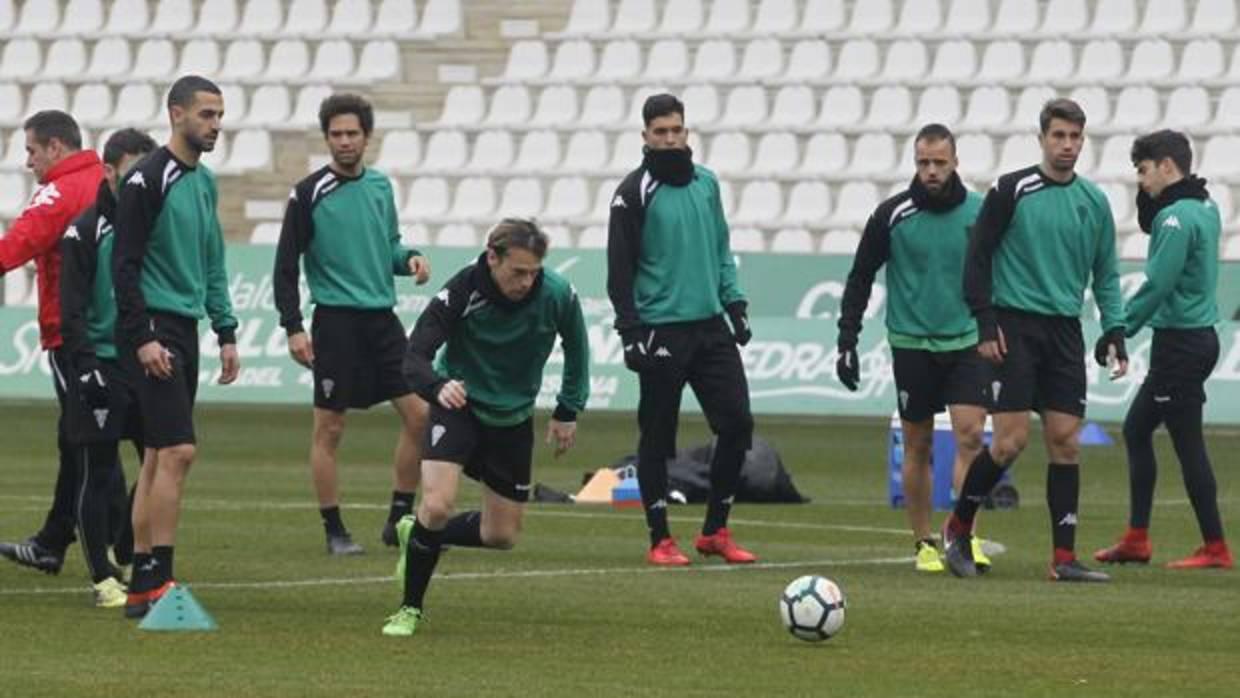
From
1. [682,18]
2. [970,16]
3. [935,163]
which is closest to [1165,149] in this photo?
[935,163]

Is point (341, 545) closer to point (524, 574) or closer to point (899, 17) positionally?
point (524, 574)

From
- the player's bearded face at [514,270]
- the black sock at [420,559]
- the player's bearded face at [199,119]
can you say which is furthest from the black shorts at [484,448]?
the player's bearded face at [199,119]

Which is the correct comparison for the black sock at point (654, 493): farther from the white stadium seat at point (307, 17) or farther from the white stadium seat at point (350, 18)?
the white stadium seat at point (307, 17)

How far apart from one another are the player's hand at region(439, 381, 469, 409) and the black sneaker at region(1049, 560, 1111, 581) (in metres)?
3.78

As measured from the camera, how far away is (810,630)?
1139cm

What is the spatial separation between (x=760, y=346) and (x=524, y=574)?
1381 centimetres

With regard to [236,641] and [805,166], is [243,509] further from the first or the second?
[805,166]

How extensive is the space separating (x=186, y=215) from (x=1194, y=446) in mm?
5567

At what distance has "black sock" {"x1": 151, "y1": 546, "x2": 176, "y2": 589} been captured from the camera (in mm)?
12195

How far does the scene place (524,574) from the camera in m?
14.4

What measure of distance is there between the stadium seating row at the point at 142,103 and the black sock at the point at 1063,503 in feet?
74.9

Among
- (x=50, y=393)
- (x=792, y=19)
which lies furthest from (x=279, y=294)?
(x=792, y=19)

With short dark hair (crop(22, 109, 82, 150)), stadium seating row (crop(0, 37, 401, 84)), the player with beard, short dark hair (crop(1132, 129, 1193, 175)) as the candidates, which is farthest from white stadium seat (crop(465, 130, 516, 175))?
the player with beard

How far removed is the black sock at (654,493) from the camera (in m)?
15.2
